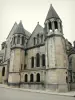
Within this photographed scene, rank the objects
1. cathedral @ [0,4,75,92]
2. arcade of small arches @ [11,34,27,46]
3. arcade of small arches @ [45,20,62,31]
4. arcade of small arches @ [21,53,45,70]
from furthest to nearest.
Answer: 1. arcade of small arches @ [11,34,27,46]
2. arcade of small arches @ [21,53,45,70]
3. arcade of small arches @ [45,20,62,31]
4. cathedral @ [0,4,75,92]

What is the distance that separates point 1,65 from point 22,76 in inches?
452

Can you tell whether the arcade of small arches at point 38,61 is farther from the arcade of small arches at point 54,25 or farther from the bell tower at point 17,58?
the arcade of small arches at point 54,25

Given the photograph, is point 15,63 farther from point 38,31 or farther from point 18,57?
point 38,31

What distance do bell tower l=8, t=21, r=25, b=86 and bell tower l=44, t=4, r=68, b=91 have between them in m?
8.37

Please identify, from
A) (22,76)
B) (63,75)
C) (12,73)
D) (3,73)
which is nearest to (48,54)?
(63,75)

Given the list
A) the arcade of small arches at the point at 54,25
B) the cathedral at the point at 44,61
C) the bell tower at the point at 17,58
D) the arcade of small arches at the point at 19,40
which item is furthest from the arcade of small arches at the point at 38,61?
the arcade of small arches at the point at 54,25

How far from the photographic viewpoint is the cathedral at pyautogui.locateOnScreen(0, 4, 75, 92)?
19.7 meters

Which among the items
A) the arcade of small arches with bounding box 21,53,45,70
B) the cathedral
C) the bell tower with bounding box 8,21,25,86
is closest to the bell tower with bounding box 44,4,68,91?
the cathedral

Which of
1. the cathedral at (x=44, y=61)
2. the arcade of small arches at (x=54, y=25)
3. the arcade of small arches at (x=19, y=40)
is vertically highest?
the arcade of small arches at (x=54, y=25)

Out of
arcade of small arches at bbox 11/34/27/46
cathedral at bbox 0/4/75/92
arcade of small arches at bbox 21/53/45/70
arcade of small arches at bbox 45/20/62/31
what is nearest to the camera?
cathedral at bbox 0/4/75/92

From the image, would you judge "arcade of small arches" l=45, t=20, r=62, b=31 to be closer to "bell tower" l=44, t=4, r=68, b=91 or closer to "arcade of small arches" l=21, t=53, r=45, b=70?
"bell tower" l=44, t=4, r=68, b=91

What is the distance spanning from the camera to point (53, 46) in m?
21.0

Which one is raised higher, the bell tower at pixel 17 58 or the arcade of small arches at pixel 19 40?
the arcade of small arches at pixel 19 40

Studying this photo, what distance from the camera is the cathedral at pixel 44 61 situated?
19.7 metres
